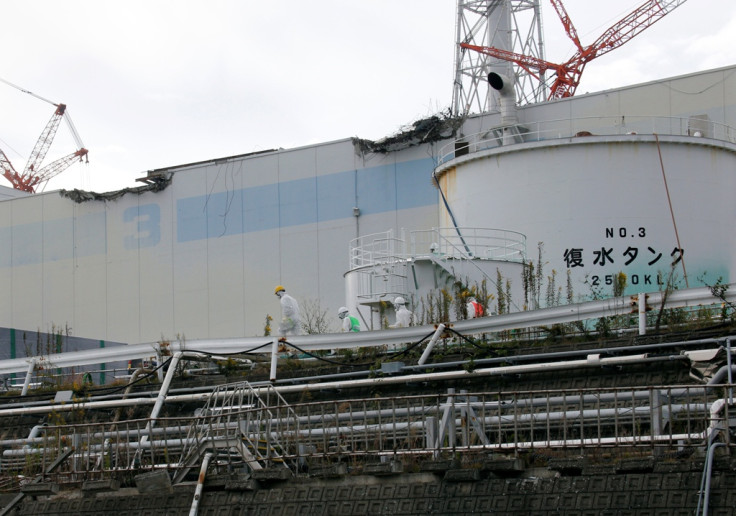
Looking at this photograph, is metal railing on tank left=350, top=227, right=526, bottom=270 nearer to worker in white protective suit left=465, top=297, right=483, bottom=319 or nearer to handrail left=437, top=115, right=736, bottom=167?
worker in white protective suit left=465, top=297, right=483, bottom=319

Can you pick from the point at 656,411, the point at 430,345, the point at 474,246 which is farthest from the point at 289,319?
the point at 656,411

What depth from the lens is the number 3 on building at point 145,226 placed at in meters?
43.1

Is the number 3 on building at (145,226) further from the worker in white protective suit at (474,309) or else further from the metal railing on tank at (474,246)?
the worker in white protective suit at (474,309)

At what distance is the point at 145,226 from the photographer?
43.4 metres

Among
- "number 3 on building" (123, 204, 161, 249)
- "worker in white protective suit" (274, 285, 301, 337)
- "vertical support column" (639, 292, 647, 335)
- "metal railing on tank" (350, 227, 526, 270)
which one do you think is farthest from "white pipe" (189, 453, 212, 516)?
"number 3 on building" (123, 204, 161, 249)

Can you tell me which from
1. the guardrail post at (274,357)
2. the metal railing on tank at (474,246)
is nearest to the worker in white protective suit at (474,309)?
the metal railing on tank at (474,246)

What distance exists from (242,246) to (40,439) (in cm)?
2605

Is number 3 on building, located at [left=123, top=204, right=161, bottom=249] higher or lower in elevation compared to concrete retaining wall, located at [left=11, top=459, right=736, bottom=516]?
higher

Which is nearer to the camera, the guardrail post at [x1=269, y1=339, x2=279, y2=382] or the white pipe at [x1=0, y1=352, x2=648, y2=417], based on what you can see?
the white pipe at [x1=0, y1=352, x2=648, y2=417]

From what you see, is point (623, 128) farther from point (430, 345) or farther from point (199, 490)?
point (199, 490)

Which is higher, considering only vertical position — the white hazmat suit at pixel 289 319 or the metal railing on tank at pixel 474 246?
the metal railing on tank at pixel 474 246

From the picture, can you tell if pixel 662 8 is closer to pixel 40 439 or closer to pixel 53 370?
pixel 53 370

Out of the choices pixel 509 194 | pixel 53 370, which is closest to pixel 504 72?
pixel 509 194

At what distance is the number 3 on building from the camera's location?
43.1 meters
